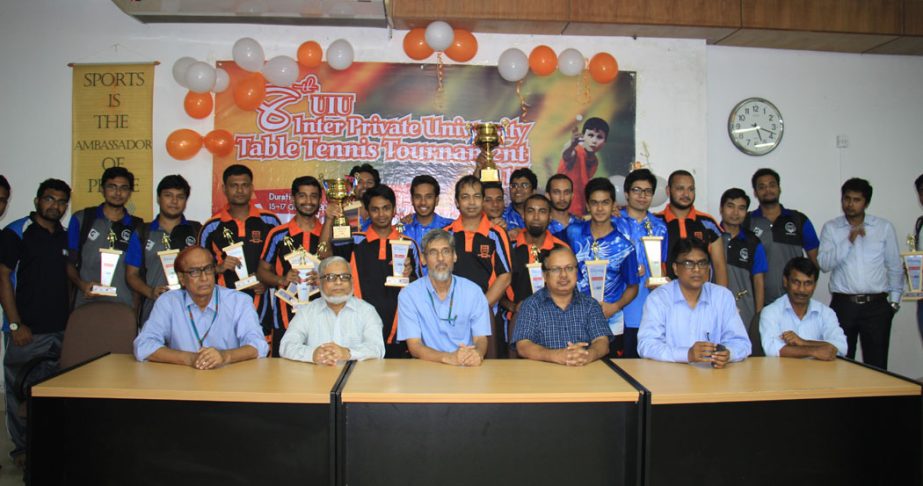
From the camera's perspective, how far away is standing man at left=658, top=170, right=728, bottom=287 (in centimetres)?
409

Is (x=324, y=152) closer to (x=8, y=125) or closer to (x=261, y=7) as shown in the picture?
(x=261, y=7)

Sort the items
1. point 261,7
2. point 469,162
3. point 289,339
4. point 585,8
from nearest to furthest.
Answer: point 289,339
point 261,7
point 585,8
point 469,162

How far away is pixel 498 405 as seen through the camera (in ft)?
8.23

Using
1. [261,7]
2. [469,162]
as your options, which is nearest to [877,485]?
[469,162]

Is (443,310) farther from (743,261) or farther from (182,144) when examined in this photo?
(182,144)

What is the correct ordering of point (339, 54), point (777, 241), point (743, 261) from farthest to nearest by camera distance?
point (339, 54), point (777, 241), point (743, 261)

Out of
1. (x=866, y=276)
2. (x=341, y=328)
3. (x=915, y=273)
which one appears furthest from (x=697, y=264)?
(x=866, y=276)

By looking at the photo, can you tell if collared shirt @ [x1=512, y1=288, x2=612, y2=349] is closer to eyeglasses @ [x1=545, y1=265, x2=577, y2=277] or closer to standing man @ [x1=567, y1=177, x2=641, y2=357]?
eyeglasses @ [x1=545, y1=265, x2=577, y2=277]

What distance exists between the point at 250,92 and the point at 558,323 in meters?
3.70

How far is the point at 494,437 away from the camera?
251cm

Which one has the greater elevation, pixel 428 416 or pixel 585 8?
pixel 585 8

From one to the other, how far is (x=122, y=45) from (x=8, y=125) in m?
1.24

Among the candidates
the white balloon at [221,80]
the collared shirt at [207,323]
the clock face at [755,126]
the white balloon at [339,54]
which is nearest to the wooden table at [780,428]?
the collared shirt at [207,323]

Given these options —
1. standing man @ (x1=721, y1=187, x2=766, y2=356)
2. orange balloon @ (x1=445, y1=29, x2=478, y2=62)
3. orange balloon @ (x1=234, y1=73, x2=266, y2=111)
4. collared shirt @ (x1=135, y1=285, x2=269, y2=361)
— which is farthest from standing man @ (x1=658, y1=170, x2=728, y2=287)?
orange balloon @ (x1=234, y1=73, x2=266, y2=111)
